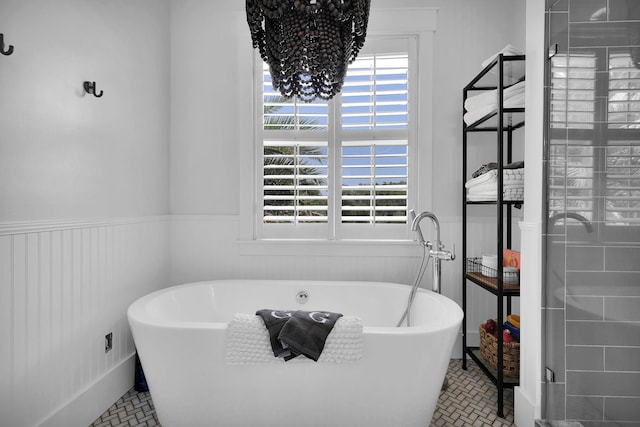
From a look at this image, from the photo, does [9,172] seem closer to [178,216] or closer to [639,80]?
[178,216]

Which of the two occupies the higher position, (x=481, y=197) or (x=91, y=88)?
(x=91, y=88)

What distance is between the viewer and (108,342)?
73.4 inches

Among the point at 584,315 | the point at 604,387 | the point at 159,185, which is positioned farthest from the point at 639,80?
the point at 159,185

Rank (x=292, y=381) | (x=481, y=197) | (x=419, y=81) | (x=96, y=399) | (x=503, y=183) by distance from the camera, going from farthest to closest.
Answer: (x=419, y=81) → (x=481, y=197) → (x=503, y=183) → (x=96, y=399) → (x=292, y=381)

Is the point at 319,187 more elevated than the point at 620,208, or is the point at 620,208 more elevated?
the point at 319,187

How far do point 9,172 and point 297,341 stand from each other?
1232mm

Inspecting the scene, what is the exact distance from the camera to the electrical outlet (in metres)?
1.84

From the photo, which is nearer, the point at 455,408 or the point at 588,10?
the point at 588,10

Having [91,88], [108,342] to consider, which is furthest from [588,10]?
[108,342]

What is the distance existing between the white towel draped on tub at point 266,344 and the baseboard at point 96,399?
0.80m

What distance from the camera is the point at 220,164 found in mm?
2496

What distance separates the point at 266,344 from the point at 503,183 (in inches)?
55.7

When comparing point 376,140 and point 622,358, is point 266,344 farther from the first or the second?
point 376,140

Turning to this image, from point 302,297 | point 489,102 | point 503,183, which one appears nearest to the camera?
point 503,183
